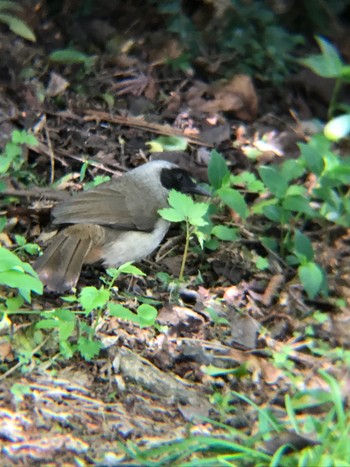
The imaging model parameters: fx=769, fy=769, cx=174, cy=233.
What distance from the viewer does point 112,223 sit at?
236 inches

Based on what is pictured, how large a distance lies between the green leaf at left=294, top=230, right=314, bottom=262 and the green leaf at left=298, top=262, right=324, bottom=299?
0.06 m

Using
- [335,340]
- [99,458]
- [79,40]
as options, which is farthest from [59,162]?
[99,458]

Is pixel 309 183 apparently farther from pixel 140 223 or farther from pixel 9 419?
pixel 9 419

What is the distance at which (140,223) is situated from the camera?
6.14 meters

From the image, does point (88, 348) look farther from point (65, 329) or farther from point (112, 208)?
point (112, 208)

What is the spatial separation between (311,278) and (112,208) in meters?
1.65

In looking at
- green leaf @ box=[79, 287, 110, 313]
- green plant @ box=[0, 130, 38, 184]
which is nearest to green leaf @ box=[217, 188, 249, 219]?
green leaf @ box=[79, 287, 110, 313]

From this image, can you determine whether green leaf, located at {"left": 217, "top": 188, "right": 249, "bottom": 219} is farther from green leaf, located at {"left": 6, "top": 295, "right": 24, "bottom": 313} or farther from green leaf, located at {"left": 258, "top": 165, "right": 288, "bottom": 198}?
green leaf, located at {"left": 6, "top": 295, "right": 24, "bottom": 313}

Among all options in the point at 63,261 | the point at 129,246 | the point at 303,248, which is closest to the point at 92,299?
the point at 63,261

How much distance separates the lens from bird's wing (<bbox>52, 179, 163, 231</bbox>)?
5.80 m

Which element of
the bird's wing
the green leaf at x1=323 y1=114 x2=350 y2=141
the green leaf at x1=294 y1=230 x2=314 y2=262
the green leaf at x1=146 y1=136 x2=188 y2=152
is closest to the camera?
the green leaf at x1=294 y1=230 x2=314 y2=262

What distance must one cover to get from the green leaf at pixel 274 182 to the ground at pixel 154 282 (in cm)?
60

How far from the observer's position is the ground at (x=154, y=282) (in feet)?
14.1

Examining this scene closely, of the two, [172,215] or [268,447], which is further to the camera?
[172,215]
